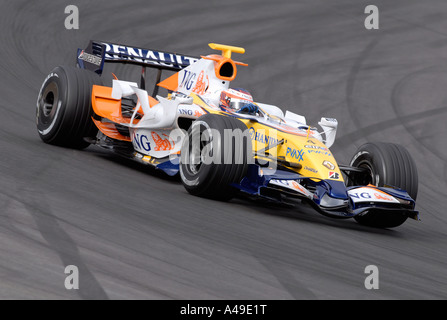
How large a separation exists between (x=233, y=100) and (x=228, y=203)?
4.92 ft

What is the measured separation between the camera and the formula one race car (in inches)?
295

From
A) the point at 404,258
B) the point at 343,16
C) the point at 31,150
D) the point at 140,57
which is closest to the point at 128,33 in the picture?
the point at 343,16

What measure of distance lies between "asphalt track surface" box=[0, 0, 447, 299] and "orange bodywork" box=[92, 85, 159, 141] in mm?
360

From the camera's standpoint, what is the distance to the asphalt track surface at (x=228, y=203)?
4969 mm

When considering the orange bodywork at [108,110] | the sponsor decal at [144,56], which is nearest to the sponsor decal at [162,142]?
the orange bodywork at [108,110]

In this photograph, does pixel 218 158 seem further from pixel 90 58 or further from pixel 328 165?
pixel 90 58

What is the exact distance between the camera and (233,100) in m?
8.90

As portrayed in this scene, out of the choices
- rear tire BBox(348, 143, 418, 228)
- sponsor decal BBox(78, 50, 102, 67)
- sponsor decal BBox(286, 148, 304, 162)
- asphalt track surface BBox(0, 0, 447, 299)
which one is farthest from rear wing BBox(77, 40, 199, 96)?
rear tire BBox(348, 143, 418, 228)

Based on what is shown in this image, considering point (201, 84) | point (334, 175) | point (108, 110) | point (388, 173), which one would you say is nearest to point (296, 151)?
point (334, 175)

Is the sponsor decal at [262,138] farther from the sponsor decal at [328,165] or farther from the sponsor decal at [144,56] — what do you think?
the sponsor decal at [144,56]

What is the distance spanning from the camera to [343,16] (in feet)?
67.1

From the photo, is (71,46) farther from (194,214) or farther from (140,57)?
Answer: (194,214)

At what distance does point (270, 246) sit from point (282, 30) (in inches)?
538

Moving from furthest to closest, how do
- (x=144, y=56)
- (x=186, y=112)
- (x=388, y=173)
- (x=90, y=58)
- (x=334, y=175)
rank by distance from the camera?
(x=90, y=58) → (x=144, y=56) → (x=186, y=112) → (x=388, y=173) → (x=334, y=175)
